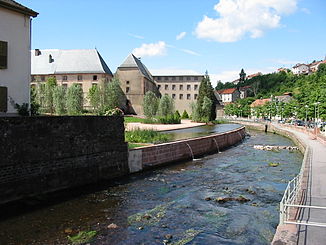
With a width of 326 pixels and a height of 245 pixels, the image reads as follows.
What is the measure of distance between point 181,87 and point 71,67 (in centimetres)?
3751

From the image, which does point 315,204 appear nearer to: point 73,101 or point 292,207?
point 292,207

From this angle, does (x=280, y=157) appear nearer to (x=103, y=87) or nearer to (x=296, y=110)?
(x=296, y=110)

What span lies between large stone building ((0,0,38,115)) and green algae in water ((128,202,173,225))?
34.7 ft

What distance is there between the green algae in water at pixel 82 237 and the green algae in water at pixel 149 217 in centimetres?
163

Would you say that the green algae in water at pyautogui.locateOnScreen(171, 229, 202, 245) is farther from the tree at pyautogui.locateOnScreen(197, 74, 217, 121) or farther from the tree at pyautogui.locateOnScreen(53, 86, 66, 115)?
the tree at pyautogui.locateOnScreen(197, 74, 217, 121)

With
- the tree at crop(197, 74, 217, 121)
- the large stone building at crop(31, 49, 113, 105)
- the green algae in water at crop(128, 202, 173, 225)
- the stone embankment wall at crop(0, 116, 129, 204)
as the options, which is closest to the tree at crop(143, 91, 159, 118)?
the tree at crop(197, 74, 217, 121)

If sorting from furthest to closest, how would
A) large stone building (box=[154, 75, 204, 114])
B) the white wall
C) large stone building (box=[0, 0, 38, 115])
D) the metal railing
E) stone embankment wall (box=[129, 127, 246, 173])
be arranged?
large stone building (box=[154, 75, 204, 114]), stone embankment wall (box=[129, 127, 246, 173]), the white wall, large stone building (box=[0, 0, 38, 115]), the metal railing

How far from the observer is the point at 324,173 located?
15.5 metres

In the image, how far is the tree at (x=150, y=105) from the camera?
5806 centimetres

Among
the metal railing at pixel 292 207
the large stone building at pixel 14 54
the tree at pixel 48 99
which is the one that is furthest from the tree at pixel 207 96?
the metal railing at pixel 292 207

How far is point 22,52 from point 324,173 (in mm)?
17674

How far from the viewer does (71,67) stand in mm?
70188

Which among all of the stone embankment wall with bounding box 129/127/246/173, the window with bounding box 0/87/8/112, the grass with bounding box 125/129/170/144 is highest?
the window with bounding box 0/87/8/112

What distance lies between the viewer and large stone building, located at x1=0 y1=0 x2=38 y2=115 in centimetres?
1756
